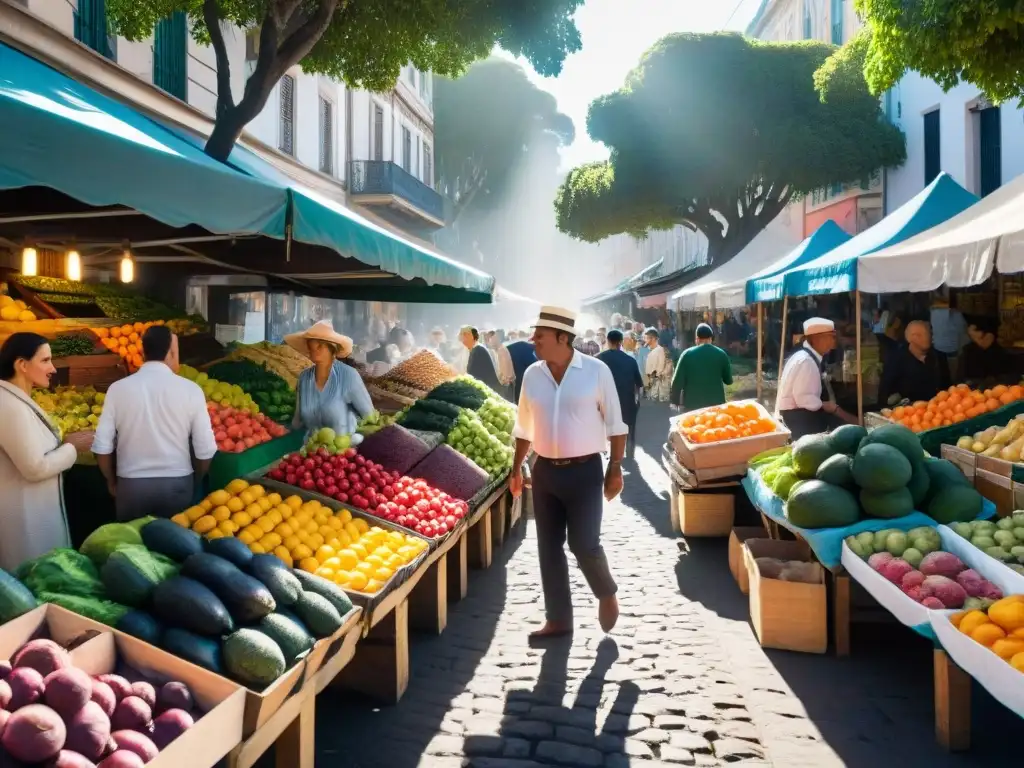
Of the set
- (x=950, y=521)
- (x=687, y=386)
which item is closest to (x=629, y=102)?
(x=687, y=386)

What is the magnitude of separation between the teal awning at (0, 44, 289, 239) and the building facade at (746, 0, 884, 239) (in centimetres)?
2023

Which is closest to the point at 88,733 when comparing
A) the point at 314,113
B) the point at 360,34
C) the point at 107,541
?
the point at 107,541

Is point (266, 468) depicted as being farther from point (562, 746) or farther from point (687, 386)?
point (687, 386)

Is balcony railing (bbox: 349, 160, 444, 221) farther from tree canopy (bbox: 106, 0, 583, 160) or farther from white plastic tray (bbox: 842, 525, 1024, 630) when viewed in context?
white plastic tray (bbox: 842, 525, 1024, 630)

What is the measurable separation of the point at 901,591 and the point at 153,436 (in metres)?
4.13

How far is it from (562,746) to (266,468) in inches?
125

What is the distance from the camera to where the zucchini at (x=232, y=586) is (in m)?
3.40

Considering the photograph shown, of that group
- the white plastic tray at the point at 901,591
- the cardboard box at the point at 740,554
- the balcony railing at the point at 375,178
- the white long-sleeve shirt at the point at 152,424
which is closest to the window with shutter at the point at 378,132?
the balcony railing at the point at 375,178

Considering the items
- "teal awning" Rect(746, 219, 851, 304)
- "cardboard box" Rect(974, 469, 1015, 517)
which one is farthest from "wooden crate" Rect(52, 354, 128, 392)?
"teal awning" Rect(746, 219, 851, 304)

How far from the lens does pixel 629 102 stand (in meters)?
27.3

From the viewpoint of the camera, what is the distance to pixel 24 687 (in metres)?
2.44

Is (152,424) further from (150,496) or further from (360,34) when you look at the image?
(360,34)

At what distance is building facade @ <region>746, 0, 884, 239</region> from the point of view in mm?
23047

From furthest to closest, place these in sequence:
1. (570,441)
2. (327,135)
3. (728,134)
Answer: (728,134) → (327,135) → (570,441)
